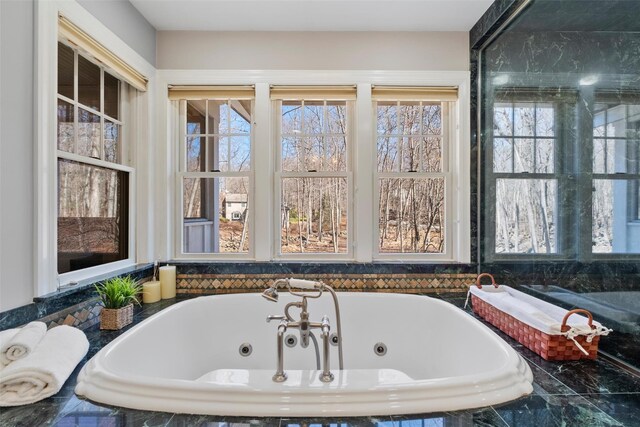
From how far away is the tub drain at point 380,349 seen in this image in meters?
1.93

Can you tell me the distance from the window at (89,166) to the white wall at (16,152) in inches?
10.6

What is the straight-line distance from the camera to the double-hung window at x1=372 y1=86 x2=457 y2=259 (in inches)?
92.6

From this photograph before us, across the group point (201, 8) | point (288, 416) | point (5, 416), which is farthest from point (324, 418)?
point (201, 8)

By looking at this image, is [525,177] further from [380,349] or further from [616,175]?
[380,349]

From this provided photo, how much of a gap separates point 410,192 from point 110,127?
2099 millimetres

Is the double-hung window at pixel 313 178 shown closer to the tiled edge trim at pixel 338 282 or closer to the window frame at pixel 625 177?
the tiled edge trim at pixel 338 282

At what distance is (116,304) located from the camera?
1.58 m

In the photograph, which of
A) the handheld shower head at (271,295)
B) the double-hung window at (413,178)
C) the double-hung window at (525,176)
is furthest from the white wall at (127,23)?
the double-hung window at (525,176)

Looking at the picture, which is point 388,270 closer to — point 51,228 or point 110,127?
point 51,228

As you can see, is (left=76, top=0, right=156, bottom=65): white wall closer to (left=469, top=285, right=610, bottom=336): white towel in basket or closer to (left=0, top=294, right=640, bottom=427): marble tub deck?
(left=0, top=294, right=640, bottom=427): marble tub deck

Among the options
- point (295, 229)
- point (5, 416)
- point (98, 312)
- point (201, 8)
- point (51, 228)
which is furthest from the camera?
point (295, 229)

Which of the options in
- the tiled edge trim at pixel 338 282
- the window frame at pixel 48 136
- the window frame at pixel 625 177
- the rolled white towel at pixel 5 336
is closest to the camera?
the rolled white towel at pixel 5 336

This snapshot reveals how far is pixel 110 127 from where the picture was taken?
202cm

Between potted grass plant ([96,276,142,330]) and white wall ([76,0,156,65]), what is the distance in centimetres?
146
